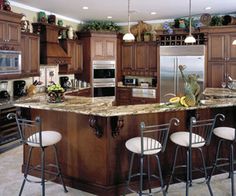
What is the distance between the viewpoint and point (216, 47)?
7.07 metres

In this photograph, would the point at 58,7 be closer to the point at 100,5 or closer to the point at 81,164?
the point at 100,5

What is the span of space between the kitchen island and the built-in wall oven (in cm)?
431

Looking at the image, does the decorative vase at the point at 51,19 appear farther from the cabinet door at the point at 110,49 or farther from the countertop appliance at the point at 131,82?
the countertop appliance at the point at 131,82

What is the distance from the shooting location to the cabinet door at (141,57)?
8.17 meters

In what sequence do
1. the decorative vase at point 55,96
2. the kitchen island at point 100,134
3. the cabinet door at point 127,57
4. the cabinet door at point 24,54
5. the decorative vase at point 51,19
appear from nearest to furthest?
1. the kitchen island at point 100,134
2. the decorative vase at point 55,96
3. the cabinet door at point 24,54
4. the decorative vase at point 51,19
5. the cabinet door at point 127,57

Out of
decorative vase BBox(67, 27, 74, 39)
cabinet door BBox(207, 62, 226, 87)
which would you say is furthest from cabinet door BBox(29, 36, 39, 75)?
cabinet door BBox(207, 62, 226, 87)

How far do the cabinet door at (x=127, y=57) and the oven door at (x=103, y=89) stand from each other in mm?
719

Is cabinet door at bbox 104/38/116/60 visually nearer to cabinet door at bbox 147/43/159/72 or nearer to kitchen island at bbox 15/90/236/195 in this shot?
cabinet door at bbox 147/43/159/72

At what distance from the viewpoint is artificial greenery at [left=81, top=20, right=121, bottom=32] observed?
26.5ft

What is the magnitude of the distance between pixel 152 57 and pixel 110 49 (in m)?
1.25

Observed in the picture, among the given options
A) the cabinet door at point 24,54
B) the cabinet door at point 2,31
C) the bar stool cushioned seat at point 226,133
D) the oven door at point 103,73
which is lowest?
the bar stool cushioned seat at point 226,133

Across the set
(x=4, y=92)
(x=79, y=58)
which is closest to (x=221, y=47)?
(x=79, y=58)

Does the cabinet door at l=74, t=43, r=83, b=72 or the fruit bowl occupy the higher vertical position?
the cabinet door at l=74, t=43, r=83, b=72

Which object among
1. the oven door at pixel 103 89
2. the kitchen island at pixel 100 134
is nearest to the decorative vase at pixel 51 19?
the oven door at pixel 103 89
